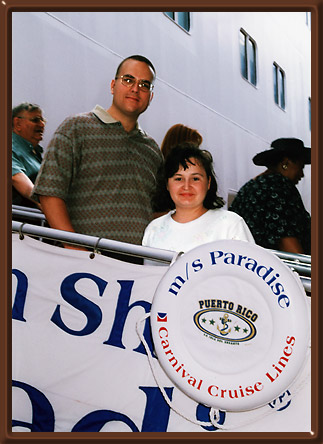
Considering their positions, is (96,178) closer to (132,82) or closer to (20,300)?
(132,82)

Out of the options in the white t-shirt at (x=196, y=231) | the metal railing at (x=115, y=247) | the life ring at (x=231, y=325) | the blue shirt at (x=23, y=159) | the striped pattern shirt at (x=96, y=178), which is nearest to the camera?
the life ring at (x=231, y=325)

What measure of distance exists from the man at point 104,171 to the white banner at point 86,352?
28 cm

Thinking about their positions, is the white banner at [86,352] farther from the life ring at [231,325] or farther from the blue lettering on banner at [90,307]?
the life ring at [231,325]

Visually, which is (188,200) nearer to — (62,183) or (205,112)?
(62,183)

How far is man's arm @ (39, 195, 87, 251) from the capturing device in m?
2.19

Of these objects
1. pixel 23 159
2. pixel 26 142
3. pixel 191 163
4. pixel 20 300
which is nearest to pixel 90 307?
pixel 20 300

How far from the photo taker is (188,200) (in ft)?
6.92

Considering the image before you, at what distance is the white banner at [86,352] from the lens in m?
1.83

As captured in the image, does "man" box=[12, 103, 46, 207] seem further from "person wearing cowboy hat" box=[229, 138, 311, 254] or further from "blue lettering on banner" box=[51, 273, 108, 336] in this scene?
"person wearing cowboy hat" box=[229, 138, 311, 254]

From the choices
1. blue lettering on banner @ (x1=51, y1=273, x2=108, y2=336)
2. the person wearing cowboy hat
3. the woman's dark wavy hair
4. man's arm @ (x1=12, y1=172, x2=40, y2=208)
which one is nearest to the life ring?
blue lettering on banner @ (x1=51, y1=273, x2=108, y2=336)

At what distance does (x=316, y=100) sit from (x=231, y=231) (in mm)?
A: 647

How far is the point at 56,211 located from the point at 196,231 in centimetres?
62

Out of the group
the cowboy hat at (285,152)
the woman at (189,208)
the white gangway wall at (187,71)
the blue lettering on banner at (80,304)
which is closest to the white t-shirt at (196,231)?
the woman at (189,208)

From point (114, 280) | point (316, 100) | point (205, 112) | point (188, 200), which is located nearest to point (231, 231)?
point (188, 200)
